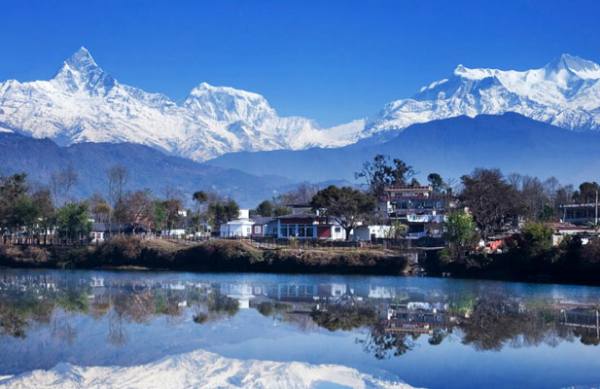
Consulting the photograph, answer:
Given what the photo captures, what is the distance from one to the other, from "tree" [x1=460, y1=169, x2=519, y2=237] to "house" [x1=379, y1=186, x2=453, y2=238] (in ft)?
13.1

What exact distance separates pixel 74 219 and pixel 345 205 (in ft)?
88.0

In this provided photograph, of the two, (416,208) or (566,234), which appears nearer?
(566,234)

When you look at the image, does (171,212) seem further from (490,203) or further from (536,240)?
(536,240)

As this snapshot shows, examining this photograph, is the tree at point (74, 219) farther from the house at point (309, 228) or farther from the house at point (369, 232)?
the house at point (369, 232)

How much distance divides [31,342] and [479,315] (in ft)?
63.6

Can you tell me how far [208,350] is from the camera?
103 ft

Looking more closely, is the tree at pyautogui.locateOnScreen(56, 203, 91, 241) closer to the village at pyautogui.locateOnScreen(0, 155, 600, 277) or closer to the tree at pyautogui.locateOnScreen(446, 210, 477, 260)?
the village at pyautogui.locateOnScreen(0, 155, 600, 277)

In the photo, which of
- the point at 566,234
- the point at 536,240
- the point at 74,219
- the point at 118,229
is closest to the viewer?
the point at 536,240

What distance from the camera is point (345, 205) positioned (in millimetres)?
81625

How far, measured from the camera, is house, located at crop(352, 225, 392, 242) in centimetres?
8538

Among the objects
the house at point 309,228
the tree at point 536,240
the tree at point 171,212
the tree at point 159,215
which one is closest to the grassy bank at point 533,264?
the tree at point 536,240

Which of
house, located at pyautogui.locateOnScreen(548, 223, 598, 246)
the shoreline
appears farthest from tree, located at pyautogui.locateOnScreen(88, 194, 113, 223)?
house, located at pyautogui.locateOnScreen(548, 223, 598, 246)

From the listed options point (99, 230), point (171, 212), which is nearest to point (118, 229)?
point (99, 230)

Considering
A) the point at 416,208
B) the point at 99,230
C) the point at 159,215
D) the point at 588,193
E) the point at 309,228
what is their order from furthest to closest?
the point at 588,193, the point at 99,230, the point at 416,208, the point at 159,215, the point at 309,228
